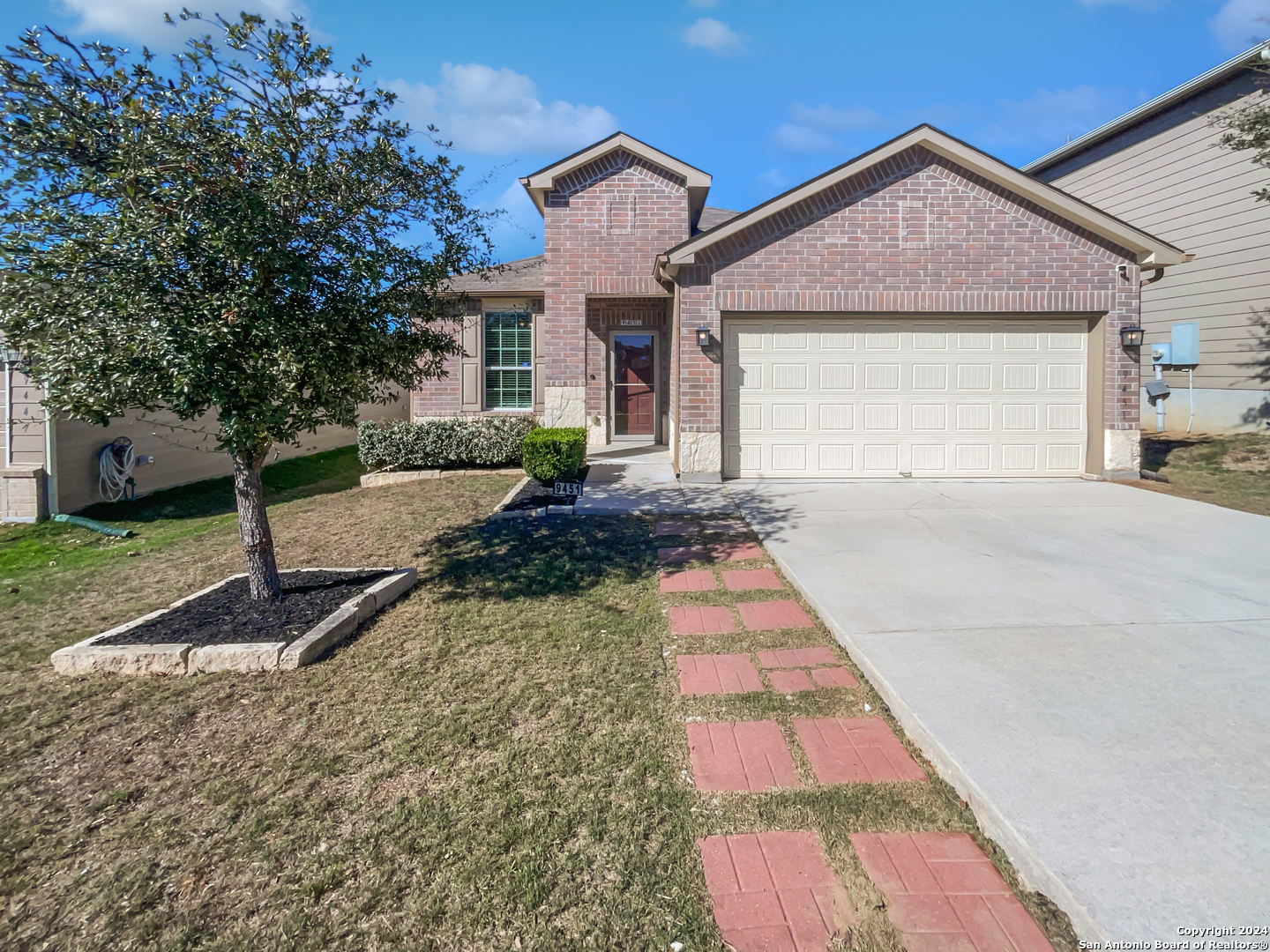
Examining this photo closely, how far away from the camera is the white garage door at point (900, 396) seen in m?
9.37

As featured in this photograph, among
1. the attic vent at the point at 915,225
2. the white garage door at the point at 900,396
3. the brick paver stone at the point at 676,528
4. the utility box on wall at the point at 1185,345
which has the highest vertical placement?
the attic vent at the point at 915,225

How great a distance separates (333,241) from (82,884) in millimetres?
3508

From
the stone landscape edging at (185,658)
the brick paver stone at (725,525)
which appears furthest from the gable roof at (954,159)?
the stone landscape edging at (185,658)

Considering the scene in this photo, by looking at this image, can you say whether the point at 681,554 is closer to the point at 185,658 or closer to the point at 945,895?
the point at 185,658

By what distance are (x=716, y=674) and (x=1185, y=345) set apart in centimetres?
1474

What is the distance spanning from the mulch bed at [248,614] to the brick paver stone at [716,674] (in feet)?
8.10

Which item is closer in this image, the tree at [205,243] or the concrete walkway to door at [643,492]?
the tree at [205,243]

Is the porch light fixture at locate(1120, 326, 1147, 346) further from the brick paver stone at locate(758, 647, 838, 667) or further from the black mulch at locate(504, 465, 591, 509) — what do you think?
the brick paver stone at locate(758, 647, 838, 667)

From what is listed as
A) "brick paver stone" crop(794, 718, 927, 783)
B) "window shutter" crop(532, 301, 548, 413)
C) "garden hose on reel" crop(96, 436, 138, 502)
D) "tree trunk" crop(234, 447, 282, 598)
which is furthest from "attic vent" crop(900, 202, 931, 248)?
"garden hose on reel" crop(96, 436, 138, 502)

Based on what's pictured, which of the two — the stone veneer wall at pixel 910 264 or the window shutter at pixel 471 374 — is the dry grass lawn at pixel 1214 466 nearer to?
the stone veneer wall at pixel 910 264

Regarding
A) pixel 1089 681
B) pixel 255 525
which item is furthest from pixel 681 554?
pixel 255 525

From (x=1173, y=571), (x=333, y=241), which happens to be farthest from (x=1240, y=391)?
(x=333, y=241)

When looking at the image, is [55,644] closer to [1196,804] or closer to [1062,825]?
[1062,825]

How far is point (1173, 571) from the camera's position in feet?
16.9
